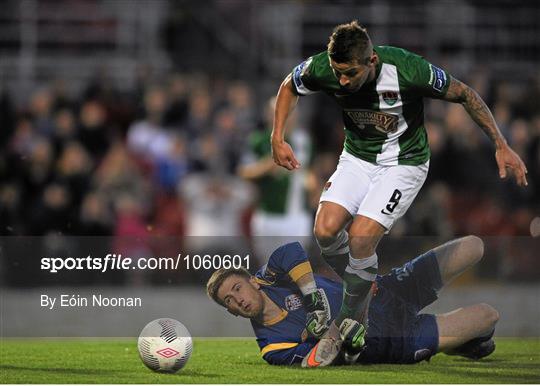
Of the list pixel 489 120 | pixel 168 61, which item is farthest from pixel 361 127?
pixel 168 61

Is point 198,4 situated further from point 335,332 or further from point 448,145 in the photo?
point 335,332

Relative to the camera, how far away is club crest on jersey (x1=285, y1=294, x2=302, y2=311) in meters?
9.58

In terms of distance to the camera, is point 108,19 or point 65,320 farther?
point 108,19

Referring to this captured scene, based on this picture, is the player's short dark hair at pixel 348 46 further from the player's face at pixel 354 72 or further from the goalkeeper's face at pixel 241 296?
the goalkeeper's face at pixel 241 296

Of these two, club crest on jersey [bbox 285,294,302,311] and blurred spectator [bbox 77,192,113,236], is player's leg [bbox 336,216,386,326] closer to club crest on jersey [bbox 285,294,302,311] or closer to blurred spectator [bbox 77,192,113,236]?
club crest on jersey [bbox 285,294,302,311]

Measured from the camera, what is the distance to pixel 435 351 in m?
9.57

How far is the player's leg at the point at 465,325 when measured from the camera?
9570 mm

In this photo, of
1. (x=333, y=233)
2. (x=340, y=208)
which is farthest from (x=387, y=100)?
(x=333, y=233)

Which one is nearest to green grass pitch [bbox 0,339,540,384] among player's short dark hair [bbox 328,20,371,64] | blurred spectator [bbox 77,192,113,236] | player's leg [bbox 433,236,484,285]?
player's leg [bbox 433,236,484,285]

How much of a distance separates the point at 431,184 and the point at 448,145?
590 millimetres

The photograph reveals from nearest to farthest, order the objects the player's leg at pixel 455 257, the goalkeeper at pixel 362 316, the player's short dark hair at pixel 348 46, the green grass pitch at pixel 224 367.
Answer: the player's short dark hair at pixel 348 46, the green grass pitch at pixel 224 367, the goalkeeper at pixel 362 316, the player's leg at pixel 455 257

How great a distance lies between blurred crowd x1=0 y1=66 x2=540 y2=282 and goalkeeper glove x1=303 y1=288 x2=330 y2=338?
5461mm

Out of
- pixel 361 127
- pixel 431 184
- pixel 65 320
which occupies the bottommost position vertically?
pixel 431 184

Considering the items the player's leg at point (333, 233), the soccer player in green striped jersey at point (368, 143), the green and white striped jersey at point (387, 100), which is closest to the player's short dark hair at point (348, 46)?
the soccer player in green striped jersey at point (368, 143)
